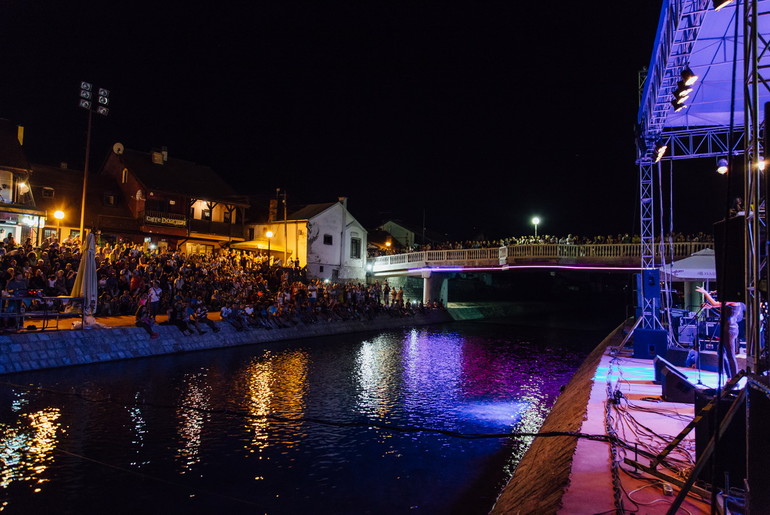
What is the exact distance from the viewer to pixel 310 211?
4488 cm

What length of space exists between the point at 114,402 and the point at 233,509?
273 inches

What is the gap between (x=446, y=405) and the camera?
1307cm

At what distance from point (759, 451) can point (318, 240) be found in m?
40.9

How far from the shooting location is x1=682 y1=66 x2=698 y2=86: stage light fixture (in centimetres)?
1098

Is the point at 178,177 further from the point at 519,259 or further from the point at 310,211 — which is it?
the point at 519,259

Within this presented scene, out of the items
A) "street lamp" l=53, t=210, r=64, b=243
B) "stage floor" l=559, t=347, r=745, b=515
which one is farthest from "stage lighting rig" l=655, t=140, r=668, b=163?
"street lamp" l=53, t=210, r=64, b=243

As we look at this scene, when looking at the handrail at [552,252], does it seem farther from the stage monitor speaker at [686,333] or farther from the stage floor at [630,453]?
the stage floor at [630,453]

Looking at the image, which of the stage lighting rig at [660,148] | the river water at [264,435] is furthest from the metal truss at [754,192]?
the stage lighting rig at [660,148]

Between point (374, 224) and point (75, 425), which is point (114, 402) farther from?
point (374, 224)

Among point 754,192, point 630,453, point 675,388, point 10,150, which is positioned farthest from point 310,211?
point 754,192

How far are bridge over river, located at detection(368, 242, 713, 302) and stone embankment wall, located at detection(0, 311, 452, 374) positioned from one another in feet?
53.3

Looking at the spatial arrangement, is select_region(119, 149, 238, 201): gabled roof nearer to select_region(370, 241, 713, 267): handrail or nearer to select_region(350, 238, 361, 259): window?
select_region(350, 238, 361, 259): window

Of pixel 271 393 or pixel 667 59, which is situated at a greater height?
pixel 667 59

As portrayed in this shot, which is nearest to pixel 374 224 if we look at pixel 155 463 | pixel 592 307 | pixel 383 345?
pixel 592 307
